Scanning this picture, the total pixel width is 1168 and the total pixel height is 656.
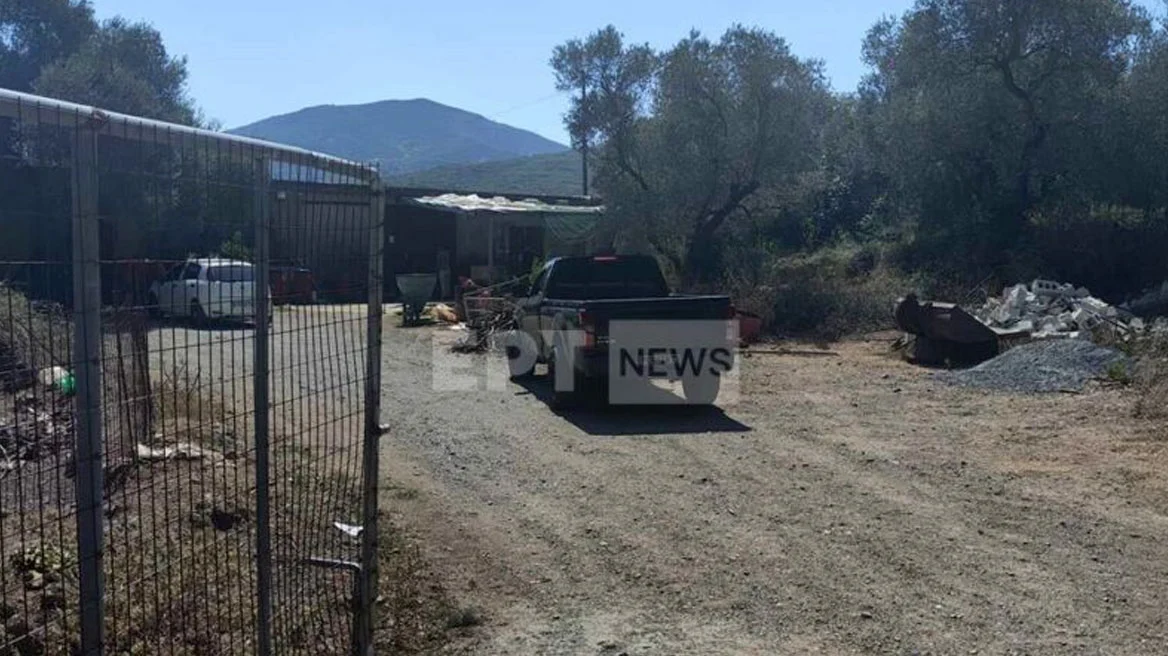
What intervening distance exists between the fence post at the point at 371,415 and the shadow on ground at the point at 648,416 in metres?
5.94

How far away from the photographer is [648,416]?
1165cm

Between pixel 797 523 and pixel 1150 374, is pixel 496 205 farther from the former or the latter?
pixel 797 523

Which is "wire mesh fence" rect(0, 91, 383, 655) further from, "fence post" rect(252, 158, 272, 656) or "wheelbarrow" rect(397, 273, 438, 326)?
"wheelbarrow" rect(397, 273, 438, 326)

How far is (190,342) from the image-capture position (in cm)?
418

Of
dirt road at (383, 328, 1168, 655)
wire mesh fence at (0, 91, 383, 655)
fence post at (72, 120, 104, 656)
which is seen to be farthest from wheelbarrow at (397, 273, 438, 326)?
fence post at (72, 120, 104, 656)

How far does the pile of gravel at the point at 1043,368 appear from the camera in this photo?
41.6ft

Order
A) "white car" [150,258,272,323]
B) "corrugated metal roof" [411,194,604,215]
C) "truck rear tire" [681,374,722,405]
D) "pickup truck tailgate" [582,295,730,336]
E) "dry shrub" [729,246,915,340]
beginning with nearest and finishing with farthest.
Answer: "white car" [150,258,272,323] → "pickup truck tailgate" [582,295,730,336] → "truck rear tire" [681,374,722,405] → "dry shrub" [729,246,915,340] → "corrugated metal roof" [411,194,604,215]

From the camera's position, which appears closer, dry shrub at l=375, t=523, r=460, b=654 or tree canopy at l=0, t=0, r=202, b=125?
dry shrub at l=375, t=523, r=460, b=654

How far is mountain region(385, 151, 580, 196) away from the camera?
51875mm

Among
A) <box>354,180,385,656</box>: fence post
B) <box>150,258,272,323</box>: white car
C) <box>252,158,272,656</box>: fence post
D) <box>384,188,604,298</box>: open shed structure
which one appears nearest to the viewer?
<box>150,258,272,323</box>: white car

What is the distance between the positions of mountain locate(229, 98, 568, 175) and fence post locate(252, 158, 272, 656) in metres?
79.7

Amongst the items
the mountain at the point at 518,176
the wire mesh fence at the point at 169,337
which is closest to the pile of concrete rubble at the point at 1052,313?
the wire mesh fence at the point at 169,337

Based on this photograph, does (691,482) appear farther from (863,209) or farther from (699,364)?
(863,209)

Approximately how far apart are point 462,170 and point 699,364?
1975 inches
